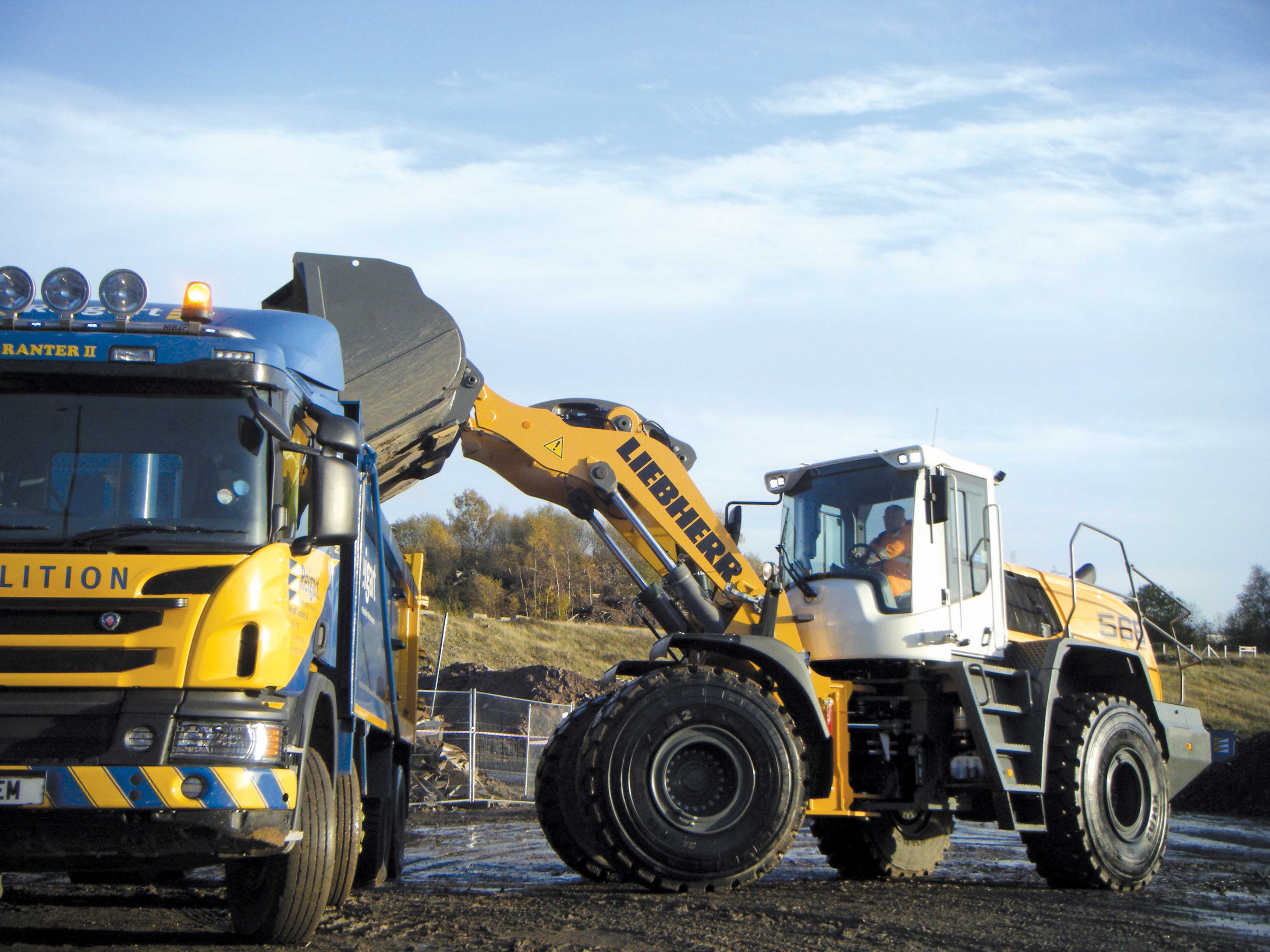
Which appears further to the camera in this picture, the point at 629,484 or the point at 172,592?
the point at 629,484

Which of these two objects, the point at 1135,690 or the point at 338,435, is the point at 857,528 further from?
the point at 338,435

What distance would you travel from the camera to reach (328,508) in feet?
19.4

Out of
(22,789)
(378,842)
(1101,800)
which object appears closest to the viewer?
(22,789)

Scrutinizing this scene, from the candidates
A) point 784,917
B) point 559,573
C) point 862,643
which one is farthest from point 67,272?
point 559,573

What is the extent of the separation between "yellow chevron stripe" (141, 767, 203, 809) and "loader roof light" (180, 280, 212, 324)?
2.42 metres

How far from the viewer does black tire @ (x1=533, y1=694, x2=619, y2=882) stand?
7.83m

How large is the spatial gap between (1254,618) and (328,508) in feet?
263

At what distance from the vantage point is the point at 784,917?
7.17m

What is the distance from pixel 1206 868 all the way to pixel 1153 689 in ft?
8.01

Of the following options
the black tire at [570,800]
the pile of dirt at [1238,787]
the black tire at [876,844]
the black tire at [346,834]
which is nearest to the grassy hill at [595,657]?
the pile of dirt at [1238,787]

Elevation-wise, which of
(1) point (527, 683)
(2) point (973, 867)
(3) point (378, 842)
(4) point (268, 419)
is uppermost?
(4) point (268, 419)

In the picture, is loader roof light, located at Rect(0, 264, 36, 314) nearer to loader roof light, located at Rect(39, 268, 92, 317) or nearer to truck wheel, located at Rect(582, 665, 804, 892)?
loader roof light, located at Rect(39, 268, 92, 317)

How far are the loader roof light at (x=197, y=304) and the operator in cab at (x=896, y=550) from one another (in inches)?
217

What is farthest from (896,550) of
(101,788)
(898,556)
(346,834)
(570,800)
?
(101,788)
